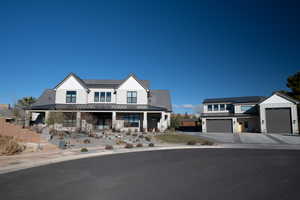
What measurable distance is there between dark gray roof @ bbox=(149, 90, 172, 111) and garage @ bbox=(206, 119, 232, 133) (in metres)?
9.05

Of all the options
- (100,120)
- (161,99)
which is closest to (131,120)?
(100,120)

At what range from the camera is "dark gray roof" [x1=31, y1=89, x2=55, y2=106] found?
95.6 feet

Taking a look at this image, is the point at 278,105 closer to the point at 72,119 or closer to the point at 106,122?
the point at 106,122

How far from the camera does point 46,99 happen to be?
30.5 m

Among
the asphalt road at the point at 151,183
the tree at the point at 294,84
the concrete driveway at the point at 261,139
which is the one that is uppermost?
the tree at the point at 294,84

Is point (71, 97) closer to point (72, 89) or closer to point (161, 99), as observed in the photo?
point (72, 89)

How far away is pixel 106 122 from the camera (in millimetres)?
28594

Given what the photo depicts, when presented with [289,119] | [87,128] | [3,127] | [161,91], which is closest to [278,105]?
[289,119]

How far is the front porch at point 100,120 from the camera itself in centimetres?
2394

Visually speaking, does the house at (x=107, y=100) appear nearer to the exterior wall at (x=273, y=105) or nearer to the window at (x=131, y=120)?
the window at (x=131, y=120)

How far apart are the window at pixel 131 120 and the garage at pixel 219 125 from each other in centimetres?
1486

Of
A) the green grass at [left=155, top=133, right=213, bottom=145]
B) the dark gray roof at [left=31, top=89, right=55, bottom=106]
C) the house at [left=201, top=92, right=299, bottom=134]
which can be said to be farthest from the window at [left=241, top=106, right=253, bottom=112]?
the dark gray roof at [left=31, top=89, right=55, bottom=106]

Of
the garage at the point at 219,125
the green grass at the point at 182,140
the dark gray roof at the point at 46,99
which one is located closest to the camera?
the green grass at the point at 182,140

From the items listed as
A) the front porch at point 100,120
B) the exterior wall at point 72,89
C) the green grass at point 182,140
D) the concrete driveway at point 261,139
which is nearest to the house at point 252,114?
the concrete driveway at point 261,139
